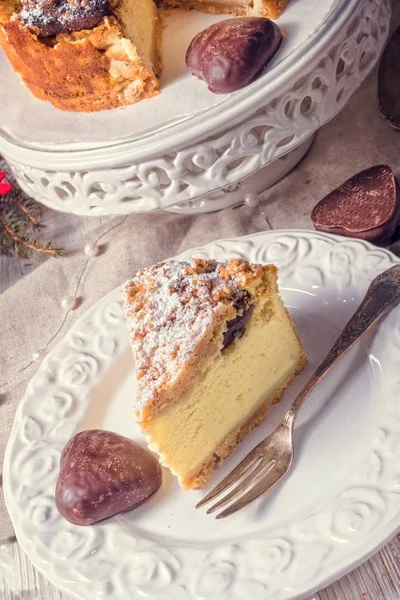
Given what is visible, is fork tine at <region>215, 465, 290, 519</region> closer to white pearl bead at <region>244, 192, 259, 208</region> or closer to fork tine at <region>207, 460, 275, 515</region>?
fork tine at <region>207, 460, 275, 515</region>

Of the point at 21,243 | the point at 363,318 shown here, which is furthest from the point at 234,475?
the point at 21,243

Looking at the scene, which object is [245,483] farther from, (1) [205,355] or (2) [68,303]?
(2) [68,303]

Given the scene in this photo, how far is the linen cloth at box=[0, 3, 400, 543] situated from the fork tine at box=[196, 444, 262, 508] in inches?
31.3

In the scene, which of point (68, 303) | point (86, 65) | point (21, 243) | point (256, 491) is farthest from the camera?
point (21, 243)

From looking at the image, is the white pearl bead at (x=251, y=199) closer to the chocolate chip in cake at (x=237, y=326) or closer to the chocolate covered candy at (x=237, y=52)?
the chocolate covered candy at (x=237, y=52)

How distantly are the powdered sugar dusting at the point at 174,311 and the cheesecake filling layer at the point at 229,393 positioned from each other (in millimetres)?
63

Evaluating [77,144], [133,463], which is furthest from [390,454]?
[77,144]

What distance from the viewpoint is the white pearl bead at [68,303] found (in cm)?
220

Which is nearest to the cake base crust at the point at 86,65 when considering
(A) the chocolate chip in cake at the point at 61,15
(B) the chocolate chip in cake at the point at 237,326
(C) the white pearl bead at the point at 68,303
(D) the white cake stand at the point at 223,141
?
(A) the chocolate chip in cake at the point at 61,15

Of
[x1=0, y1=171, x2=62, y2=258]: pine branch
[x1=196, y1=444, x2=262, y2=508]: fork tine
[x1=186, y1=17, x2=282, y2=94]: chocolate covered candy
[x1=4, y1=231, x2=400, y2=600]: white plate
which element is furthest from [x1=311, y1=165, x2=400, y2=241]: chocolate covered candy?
[x1=0, y1=171, x2=62, y2=258]: pine branch

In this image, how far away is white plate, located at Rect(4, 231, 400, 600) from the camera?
53.1 inches

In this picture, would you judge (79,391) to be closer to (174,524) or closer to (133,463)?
(133,463)

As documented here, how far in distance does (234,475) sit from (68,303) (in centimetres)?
87

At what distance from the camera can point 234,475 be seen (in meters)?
1.53
